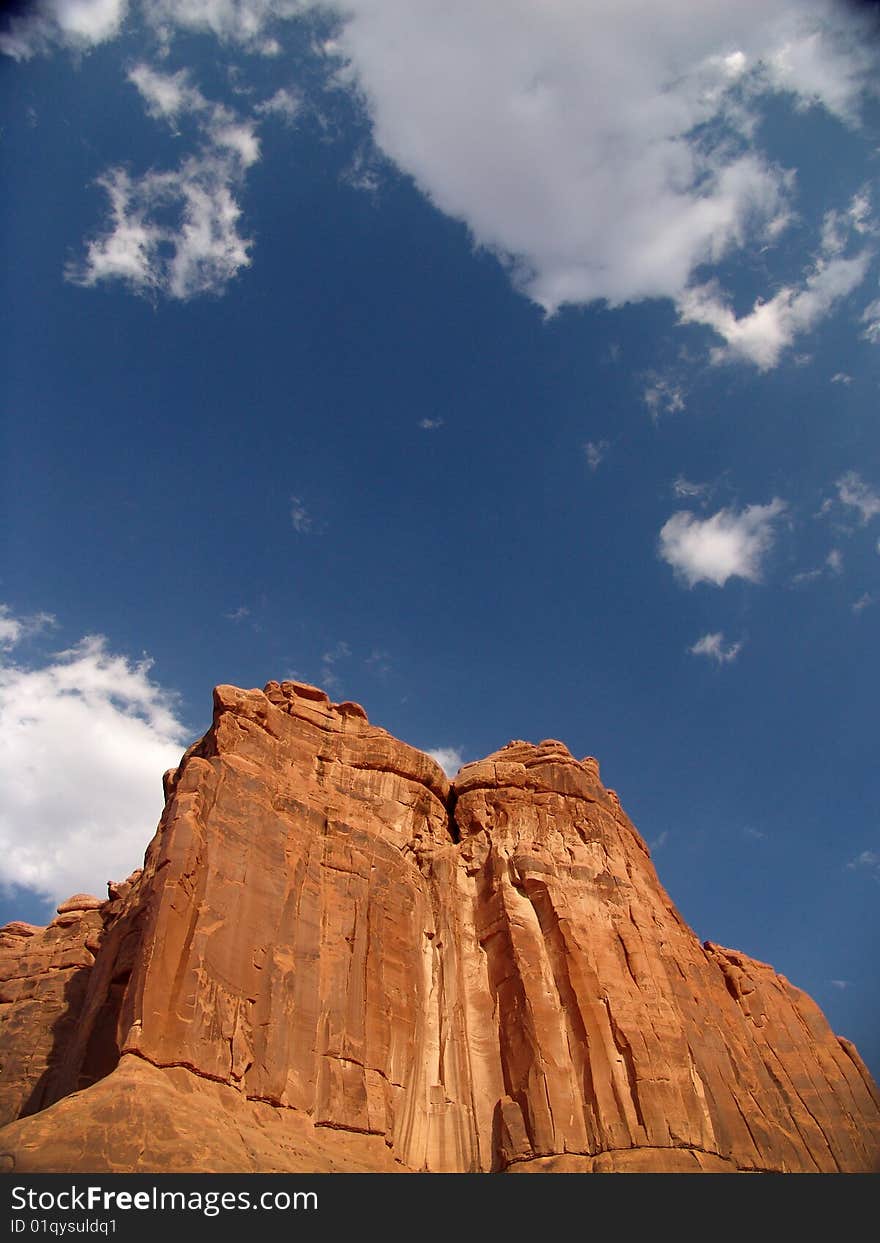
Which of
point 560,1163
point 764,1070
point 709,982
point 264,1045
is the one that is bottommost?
point 560,1163

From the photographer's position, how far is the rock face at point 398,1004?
27.0m

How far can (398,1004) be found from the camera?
117 ft

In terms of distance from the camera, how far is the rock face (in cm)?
2700

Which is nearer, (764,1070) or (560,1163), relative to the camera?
(560,1163)

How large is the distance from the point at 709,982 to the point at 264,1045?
917 inches

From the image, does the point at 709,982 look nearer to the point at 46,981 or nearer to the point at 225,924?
the point at 225,924

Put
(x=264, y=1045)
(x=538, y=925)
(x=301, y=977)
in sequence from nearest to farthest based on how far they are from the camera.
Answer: (x=264, y=1045), (x=301, y=977), (x=538, y=925)

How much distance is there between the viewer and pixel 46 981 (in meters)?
50.4

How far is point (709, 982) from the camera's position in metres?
42.3
